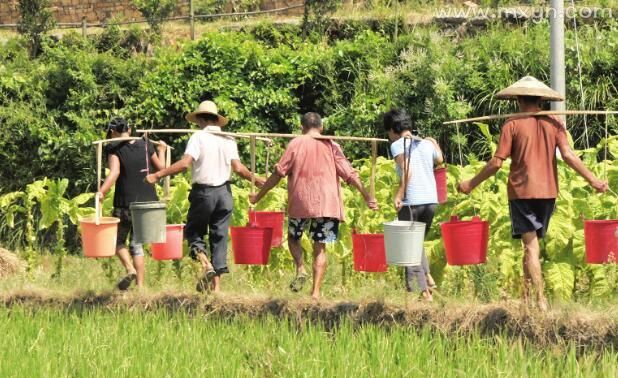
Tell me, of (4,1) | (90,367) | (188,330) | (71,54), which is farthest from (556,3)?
(4,1)

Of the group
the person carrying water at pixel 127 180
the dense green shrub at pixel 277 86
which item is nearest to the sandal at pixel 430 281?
the person carrying water at pixel 127 180

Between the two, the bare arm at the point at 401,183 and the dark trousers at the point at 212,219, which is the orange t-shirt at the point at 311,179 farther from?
the dark trousers at the point at 212,219

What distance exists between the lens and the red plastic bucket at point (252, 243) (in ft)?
25.7

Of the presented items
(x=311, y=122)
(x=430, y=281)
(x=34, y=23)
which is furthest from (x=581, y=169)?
(x=34, y=23)

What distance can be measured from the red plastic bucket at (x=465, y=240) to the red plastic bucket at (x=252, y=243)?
1273 mm

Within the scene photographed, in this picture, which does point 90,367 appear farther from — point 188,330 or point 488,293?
point 488,293

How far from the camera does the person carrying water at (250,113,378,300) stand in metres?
7.74

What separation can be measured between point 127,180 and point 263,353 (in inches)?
94.7

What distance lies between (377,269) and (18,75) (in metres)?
6.52

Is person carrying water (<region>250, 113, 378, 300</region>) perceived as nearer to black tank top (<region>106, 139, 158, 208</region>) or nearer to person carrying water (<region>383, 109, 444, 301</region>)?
person carrying water (<region>383, 109, 444, 301</region>)

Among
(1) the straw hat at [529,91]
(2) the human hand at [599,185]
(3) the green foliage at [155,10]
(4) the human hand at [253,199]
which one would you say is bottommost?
(4) the human hand at [253,199]

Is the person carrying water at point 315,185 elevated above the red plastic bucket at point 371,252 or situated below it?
above

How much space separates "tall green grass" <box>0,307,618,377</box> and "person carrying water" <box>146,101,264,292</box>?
623mm

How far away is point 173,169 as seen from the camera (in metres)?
8.00
